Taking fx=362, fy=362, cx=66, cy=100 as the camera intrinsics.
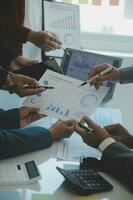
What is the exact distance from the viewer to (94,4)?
2.43m

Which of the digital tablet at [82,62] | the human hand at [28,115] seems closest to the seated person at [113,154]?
the human hand at [28,115]

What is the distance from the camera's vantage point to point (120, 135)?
1.37 metres

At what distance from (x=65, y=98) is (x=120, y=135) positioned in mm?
251

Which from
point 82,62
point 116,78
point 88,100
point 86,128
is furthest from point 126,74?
point 86,128

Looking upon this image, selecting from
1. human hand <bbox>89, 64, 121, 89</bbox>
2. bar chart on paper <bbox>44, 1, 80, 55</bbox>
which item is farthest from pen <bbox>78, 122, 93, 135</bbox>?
bar chart on paper <bbox>44, 1, 80, 55</bbox>

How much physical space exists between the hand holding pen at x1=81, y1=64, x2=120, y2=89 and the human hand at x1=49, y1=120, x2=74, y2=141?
0.66ft

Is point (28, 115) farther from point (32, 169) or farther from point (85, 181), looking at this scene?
point (85, 181)

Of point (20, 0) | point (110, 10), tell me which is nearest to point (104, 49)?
point (110, 10)

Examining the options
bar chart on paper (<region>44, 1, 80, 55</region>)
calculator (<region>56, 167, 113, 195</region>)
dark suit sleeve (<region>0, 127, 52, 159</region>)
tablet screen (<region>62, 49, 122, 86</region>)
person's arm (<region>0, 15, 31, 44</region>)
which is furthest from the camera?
bar chart on paper (<region>44, 1, 80, 55</region>)

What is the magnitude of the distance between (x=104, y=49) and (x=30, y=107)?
1288 millimetres

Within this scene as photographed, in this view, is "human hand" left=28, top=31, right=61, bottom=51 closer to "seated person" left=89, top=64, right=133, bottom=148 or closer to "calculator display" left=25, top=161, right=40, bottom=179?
"seated person" left=89, top=64, right=133, bottom=148

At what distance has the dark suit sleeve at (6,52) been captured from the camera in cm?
170

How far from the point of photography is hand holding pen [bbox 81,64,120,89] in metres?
1.46

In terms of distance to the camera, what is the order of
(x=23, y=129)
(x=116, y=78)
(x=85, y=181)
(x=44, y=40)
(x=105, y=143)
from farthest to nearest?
(x=44, y=40) < (x=116, y=78) < (x=23, y=129) < (x=105, y=143) < (x=85, y=181)
